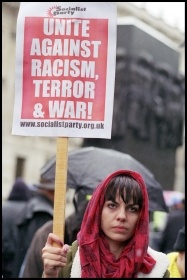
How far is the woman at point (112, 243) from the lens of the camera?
13.7 ft

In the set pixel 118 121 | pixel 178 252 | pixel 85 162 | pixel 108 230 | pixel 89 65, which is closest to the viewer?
pixel 108 230

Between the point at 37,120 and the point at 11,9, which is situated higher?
the point at 11,9

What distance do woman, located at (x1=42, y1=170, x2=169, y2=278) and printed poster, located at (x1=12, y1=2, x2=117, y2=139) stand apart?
368 millimetres

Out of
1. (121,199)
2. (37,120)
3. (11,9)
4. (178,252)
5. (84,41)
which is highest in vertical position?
(11,9)

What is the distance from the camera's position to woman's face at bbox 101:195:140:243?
13.8 feet

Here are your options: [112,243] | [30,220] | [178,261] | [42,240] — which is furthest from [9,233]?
[112,243]

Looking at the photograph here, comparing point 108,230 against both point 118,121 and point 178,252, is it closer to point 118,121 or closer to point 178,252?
point 178,252

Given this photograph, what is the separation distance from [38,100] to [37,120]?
3.5 inches

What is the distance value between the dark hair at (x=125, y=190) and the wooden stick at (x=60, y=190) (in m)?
0.21

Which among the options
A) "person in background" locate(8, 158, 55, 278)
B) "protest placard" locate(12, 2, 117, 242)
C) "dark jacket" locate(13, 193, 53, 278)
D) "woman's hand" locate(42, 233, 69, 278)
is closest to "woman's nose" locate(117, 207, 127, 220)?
"woman's hand" locate(42, 233, 69, 278)

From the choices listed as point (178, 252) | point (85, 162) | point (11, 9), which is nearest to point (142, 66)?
point (85, 162)

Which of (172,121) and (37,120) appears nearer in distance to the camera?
(37,120)

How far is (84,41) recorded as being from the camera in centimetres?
458

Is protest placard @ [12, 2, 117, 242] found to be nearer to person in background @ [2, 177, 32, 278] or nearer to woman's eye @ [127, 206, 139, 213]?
woman's eye @ [127, 206, 139, 213]
